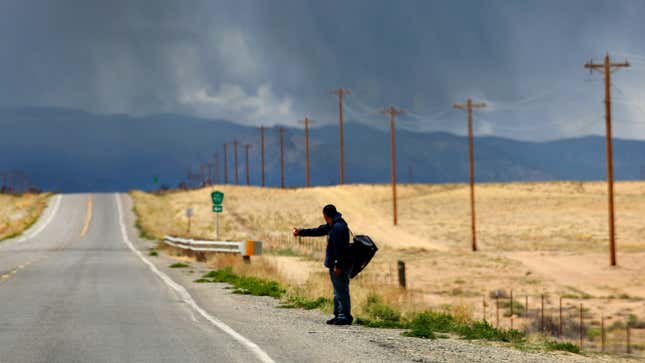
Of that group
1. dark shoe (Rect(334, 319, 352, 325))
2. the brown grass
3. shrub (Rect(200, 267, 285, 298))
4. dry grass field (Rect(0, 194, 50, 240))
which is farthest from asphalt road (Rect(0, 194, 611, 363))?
dry grass field (Rect(0, 194, 50, 240))

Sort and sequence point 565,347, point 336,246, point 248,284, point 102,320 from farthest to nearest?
point 248,284, point 102,320, point 336,246, point 565,347

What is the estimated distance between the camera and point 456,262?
48.9 metres

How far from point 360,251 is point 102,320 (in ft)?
15.0

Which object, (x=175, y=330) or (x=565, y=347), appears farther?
(x=175, y=330)

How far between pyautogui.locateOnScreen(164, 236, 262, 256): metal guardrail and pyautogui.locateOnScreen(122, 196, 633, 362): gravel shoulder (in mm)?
12522

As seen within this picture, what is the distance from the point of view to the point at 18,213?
91500mm

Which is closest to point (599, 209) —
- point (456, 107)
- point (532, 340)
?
point (456, 107)

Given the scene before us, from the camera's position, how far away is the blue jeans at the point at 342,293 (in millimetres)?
13742

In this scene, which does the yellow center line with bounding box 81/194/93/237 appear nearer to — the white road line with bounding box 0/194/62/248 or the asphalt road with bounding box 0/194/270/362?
the white road line with bounding box 0/194/62/248

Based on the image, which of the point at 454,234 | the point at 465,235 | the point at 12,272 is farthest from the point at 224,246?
the point at 454,234

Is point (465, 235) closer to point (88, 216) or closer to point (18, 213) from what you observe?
point (88, 216)

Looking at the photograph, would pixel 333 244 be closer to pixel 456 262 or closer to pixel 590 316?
pixel 590 316

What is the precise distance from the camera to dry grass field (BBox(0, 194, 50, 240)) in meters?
77.0

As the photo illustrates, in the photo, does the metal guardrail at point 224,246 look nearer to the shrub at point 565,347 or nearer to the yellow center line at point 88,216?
the shrub at point 565,347
